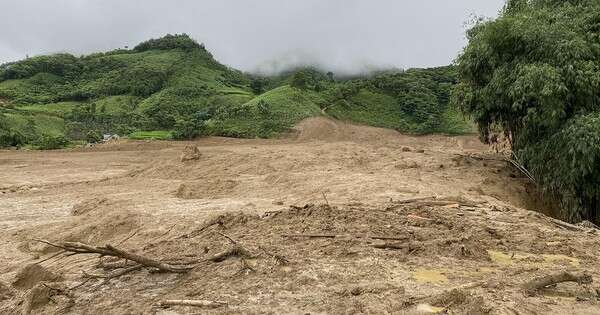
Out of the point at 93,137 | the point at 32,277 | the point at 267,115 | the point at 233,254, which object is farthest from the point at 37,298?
the point at 93,137

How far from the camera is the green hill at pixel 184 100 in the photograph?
32562 millimetres

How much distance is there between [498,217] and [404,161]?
781 centimetres

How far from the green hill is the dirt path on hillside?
18516mm

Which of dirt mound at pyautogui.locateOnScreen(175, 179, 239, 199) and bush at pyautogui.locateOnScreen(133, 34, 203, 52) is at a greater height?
bush at pyautogui.locateOnScreen(133, 34, 203, 52)

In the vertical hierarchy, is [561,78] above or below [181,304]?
above

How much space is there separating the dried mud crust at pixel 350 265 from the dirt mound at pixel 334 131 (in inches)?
876

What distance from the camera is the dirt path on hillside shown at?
4.66m

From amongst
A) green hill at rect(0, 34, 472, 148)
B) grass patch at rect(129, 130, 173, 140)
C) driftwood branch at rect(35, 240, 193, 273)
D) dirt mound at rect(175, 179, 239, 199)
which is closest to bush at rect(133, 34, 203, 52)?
green hill at rect(0, 34, 472, 148)

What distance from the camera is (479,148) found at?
89.5 feet

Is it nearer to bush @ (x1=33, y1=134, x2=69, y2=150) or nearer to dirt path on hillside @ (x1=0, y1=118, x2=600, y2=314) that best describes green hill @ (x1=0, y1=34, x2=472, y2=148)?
bush @ (x1=33, y1=134, x2=69, y2=150)

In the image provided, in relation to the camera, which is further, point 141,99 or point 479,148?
point 141,99

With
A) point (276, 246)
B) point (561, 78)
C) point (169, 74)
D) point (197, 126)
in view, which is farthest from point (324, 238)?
point (169, 74)

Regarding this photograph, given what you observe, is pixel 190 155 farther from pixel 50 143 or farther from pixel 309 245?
pixel 50 143

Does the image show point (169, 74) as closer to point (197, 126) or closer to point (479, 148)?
point (197, 126)
